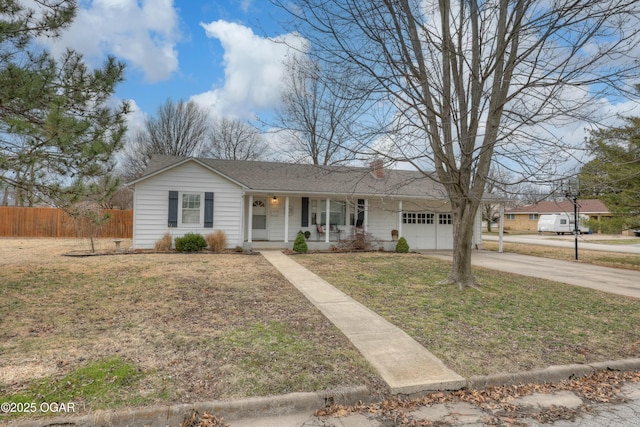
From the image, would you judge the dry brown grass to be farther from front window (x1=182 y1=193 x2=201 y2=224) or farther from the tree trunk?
front window (x1=182 y1=193 x2=201 y2=224)

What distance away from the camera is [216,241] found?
12906 mm

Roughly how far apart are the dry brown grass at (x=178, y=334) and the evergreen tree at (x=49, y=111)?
2065mm

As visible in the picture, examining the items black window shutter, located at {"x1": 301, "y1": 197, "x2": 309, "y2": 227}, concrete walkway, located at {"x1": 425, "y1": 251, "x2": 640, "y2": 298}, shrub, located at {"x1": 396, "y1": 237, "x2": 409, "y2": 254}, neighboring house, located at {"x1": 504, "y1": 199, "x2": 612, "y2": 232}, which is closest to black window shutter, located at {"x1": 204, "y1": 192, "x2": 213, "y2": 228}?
black window shutter, located at {"x1": 301, "y1": 197, "x2": 309, "y2": 227}

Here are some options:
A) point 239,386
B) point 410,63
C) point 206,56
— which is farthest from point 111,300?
point 206,56

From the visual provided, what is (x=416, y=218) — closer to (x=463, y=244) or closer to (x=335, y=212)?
(x=335, y=212)

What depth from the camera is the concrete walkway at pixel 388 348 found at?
10.6 ft

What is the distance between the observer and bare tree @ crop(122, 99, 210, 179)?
29.0 m

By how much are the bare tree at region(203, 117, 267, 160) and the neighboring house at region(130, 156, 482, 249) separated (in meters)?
14.1

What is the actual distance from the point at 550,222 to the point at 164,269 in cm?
3938

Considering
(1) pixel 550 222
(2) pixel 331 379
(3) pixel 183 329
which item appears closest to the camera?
(2) pixel 331 379

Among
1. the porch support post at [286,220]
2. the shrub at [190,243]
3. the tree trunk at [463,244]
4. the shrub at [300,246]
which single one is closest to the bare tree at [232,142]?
the porch support post at [286,220]

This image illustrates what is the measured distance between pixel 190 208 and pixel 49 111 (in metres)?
8.24

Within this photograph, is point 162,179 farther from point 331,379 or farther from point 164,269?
point 331,379

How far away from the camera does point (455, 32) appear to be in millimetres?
6547
